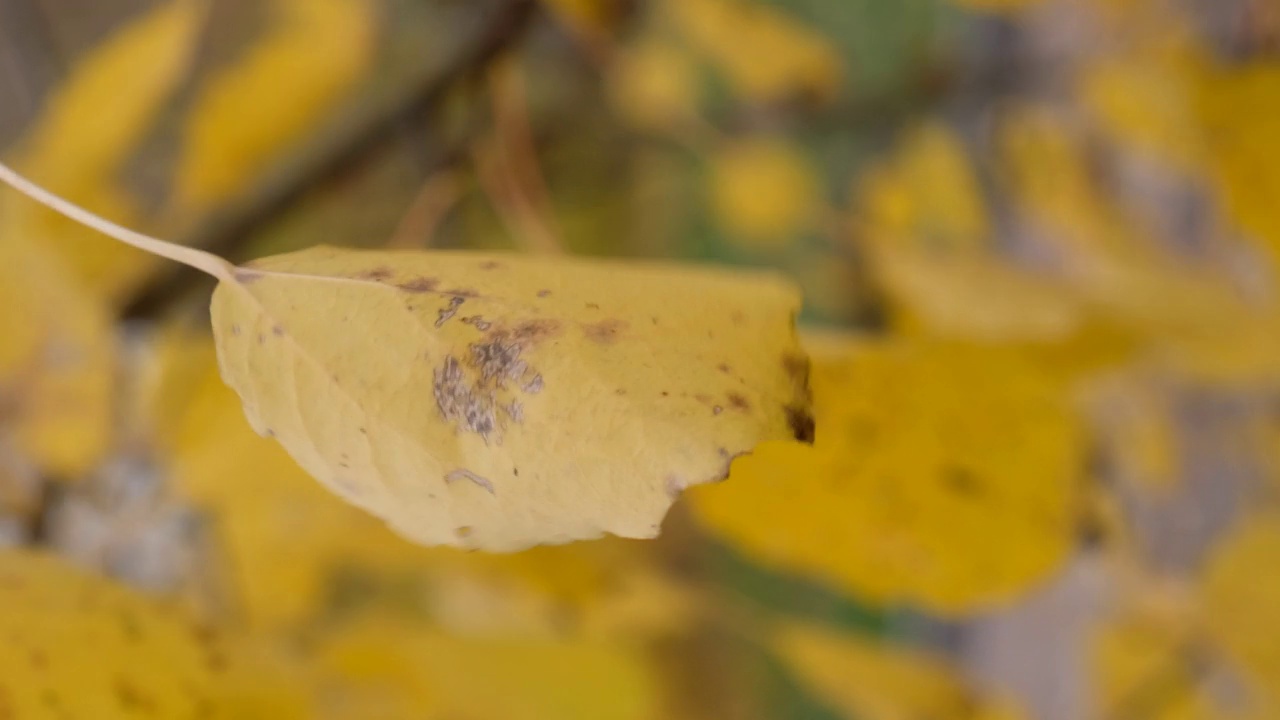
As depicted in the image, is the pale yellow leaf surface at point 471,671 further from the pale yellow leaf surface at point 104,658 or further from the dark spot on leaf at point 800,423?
the dark spot on leaf at point 800,423

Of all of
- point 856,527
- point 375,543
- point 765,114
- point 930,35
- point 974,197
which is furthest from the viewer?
point 930,35

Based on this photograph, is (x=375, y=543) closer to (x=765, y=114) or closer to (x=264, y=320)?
(x=264, y=320)

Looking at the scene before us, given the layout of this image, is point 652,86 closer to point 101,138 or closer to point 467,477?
point 101,138

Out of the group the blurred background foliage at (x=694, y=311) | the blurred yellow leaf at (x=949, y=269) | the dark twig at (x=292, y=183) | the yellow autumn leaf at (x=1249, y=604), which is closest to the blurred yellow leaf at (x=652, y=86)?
the blurred background foliage at (x=694, y=311)

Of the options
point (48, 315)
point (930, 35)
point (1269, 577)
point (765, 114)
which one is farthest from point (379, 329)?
point (930, 35)

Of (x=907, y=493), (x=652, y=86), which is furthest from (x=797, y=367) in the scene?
(x=652, y=86)

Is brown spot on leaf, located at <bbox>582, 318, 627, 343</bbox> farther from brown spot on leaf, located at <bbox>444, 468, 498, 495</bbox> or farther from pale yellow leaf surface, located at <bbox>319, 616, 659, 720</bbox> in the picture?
pale yellow leaf surface, located at <bbox>319, 616, 659, 720</bbox>
